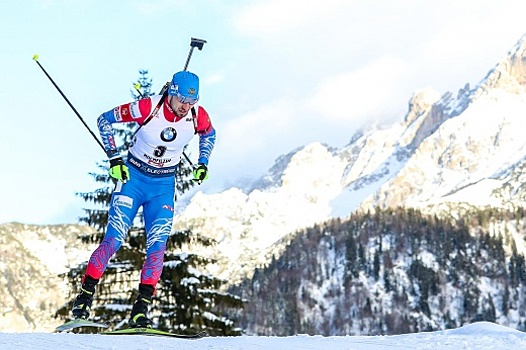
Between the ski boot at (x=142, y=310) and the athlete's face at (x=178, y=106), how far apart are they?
197 cm

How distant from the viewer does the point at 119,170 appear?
6.89m

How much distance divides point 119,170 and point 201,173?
3.83ft

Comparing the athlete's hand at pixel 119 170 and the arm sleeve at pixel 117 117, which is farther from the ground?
the arm sleeve at pixel 117 117

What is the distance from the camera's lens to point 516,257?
174 m

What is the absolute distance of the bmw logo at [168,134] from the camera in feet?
23.9

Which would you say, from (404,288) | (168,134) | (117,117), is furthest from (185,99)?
(404,288)

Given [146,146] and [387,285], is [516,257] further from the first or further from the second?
[146,146]

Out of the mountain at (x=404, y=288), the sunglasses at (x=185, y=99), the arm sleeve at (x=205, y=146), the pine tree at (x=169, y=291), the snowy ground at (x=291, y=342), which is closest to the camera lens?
the snowy ground at (x=291, y=342)

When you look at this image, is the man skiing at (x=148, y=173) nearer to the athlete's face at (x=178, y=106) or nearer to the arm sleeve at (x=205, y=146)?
the athlete's face at (x=178, y=106)

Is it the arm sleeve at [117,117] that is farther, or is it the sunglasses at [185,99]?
the arm sleeve at [117,117]

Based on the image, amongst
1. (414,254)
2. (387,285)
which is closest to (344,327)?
(387,285)

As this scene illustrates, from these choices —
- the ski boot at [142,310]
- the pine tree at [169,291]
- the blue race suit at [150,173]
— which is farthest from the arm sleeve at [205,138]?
the pine tree at [169,291]

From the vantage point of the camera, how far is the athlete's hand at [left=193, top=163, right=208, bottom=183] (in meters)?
7.72

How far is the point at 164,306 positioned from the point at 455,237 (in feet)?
598
